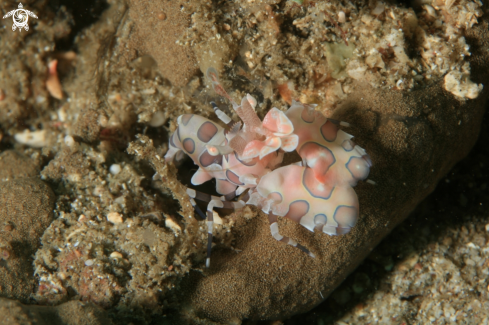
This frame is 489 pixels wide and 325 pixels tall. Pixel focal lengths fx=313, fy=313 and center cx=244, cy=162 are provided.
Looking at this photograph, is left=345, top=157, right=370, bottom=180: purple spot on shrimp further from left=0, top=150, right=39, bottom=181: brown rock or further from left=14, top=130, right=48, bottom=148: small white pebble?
left=14, top=130, right=48, bottom=148: small white pebble

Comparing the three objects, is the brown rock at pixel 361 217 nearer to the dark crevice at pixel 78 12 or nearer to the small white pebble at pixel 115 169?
the small white pebble at pixel 115 169

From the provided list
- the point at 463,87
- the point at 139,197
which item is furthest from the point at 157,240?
the point at 463,87

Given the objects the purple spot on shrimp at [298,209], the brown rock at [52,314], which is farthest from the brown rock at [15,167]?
the purple spot on shrimp at [298,209]

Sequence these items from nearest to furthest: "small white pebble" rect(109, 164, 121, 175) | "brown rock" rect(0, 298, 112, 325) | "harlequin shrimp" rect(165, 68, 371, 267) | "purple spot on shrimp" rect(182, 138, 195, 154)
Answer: "brown rock" rect(0, 298, 112, 325) → "harlequin shrimp" rect(165, 68, 371, 267) → "purple spot on shrimp" rect(182, 138, 195, 154) → "small white pebble" rect(109, 164, 121, 175)

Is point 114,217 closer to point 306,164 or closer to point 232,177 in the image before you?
point 232,177

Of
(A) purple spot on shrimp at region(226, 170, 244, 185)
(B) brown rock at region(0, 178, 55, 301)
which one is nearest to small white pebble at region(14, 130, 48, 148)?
(B) brown rock at region(0, 178, 55, 301)

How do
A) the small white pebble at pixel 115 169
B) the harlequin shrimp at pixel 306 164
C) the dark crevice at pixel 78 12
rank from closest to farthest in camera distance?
the harlequin shrimp at pixel 306 164
the small white pebble at pixel 115 169
the dark crevice at pixel 78 12
